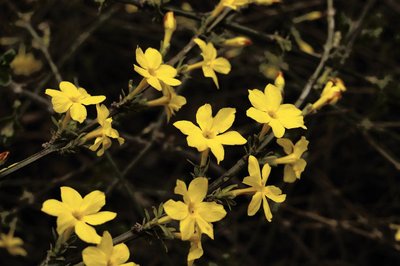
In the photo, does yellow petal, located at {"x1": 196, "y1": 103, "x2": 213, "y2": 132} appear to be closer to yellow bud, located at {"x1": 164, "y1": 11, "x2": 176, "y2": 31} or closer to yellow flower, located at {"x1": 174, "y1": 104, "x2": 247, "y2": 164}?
yellow flower, located at {"x1": 174, "y1": 104, "x2": 247, "y2": 164}

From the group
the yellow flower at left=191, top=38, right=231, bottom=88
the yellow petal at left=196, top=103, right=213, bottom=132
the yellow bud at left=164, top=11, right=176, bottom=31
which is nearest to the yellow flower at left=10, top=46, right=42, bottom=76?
the yellow bud at left=164, top=11, right=176, bottom=31

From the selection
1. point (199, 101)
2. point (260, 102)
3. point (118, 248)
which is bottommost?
point (199, 101)

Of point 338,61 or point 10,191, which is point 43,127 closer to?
point 10,191

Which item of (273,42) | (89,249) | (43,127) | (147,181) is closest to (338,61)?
(273,42)

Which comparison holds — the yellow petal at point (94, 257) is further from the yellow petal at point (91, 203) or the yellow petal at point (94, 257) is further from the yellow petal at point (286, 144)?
the yellow petal at point (286, 144)

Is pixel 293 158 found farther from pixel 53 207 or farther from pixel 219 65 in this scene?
pixel 53 207

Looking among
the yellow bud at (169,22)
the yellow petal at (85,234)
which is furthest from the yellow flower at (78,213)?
the yellow bud at (169,22)
